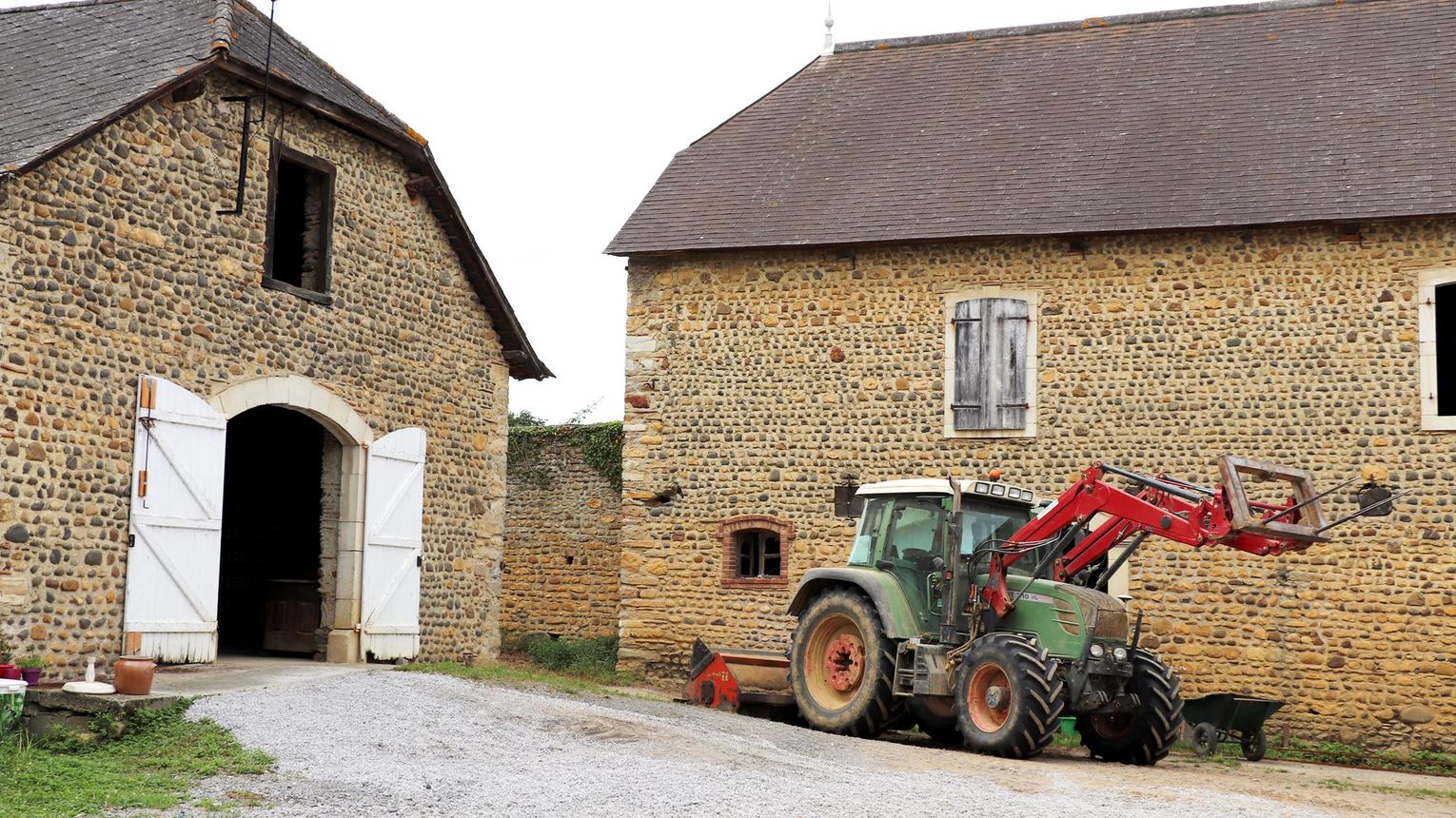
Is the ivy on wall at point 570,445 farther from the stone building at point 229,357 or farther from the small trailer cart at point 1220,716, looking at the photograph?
the small trailer cart at point 1220,716

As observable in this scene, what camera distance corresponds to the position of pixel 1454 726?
13883mm

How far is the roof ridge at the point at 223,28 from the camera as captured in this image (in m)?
11.6

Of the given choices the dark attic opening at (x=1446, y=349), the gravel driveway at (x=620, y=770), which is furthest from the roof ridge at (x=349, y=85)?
the dark attic opening at (x=1446, y=349)

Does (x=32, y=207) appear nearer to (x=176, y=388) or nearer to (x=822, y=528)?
(x=176, y=388)

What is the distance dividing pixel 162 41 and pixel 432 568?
16.7ft

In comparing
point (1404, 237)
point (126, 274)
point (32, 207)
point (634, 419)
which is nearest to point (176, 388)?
point (126, 274)

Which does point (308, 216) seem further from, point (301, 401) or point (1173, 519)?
point (1173, 519)

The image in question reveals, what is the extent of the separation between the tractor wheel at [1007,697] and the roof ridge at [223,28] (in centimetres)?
700

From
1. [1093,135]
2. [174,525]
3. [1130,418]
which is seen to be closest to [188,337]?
[174,525]

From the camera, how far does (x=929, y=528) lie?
11.9 metres

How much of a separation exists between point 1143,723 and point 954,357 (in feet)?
19.1

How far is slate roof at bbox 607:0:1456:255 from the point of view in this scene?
15.2 m

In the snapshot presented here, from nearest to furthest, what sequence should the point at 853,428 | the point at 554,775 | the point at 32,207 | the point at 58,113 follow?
the point at 554,775
the point at 32,207
the point at 58,113
the point at 853,428

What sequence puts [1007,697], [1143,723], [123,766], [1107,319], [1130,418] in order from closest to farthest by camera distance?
1. [123,766]
2. [1007,697]
3. [1143,723]
4. [1130,418]
5. [1107,319]
